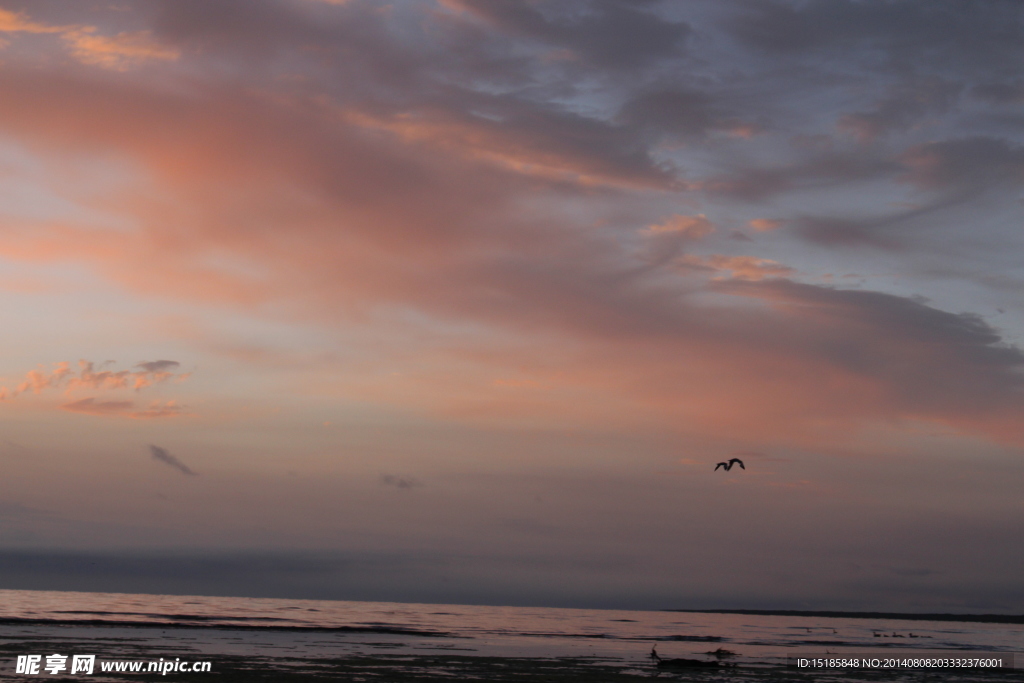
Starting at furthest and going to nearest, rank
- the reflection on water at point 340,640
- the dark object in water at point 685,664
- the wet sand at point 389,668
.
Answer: the reflection on water at point 340,640, the dark object in water at point 685,664, the wet sand at point 389,668

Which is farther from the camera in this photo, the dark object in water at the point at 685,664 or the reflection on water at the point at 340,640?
the reflection on water at the point at 340,640

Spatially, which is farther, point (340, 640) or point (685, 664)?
point (340, 640)

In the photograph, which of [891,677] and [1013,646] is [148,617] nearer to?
[891,677]

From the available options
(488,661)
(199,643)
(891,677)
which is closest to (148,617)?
(199,643)

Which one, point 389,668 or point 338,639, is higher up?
point 389,668

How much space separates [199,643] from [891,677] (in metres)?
54.4

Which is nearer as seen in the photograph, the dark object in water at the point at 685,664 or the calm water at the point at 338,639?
the dark object in water at the point at 685,664

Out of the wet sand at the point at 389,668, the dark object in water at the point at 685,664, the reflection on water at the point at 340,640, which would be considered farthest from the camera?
the reflection on water at the point at 340,640

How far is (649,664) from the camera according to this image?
60125 mm

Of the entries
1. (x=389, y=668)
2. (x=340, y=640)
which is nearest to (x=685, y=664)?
(x=389, y=668)

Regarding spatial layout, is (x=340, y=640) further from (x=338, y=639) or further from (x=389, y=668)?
(x=389, y=668)

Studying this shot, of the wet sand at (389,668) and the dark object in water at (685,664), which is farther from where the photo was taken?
the dark object in water at (685,664)

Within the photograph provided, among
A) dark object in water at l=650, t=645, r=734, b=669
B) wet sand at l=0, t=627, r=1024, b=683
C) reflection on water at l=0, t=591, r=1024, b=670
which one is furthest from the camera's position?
reflection on water at l=0, t=591, r=1024, b=670

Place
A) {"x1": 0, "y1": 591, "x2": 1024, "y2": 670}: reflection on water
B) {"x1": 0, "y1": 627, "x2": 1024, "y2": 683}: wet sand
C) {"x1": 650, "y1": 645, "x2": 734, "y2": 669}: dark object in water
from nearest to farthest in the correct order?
{"x1": 0, "y1": 627, "x2": 1024, "y2": 683}: wet sand < {"x1": 650, "y1": 645, "x2": 734, "y2": 669}: dark object in water < {"x1": 0, "y1": 591, "x2": 1024, "y2": 670}: reflection on water
